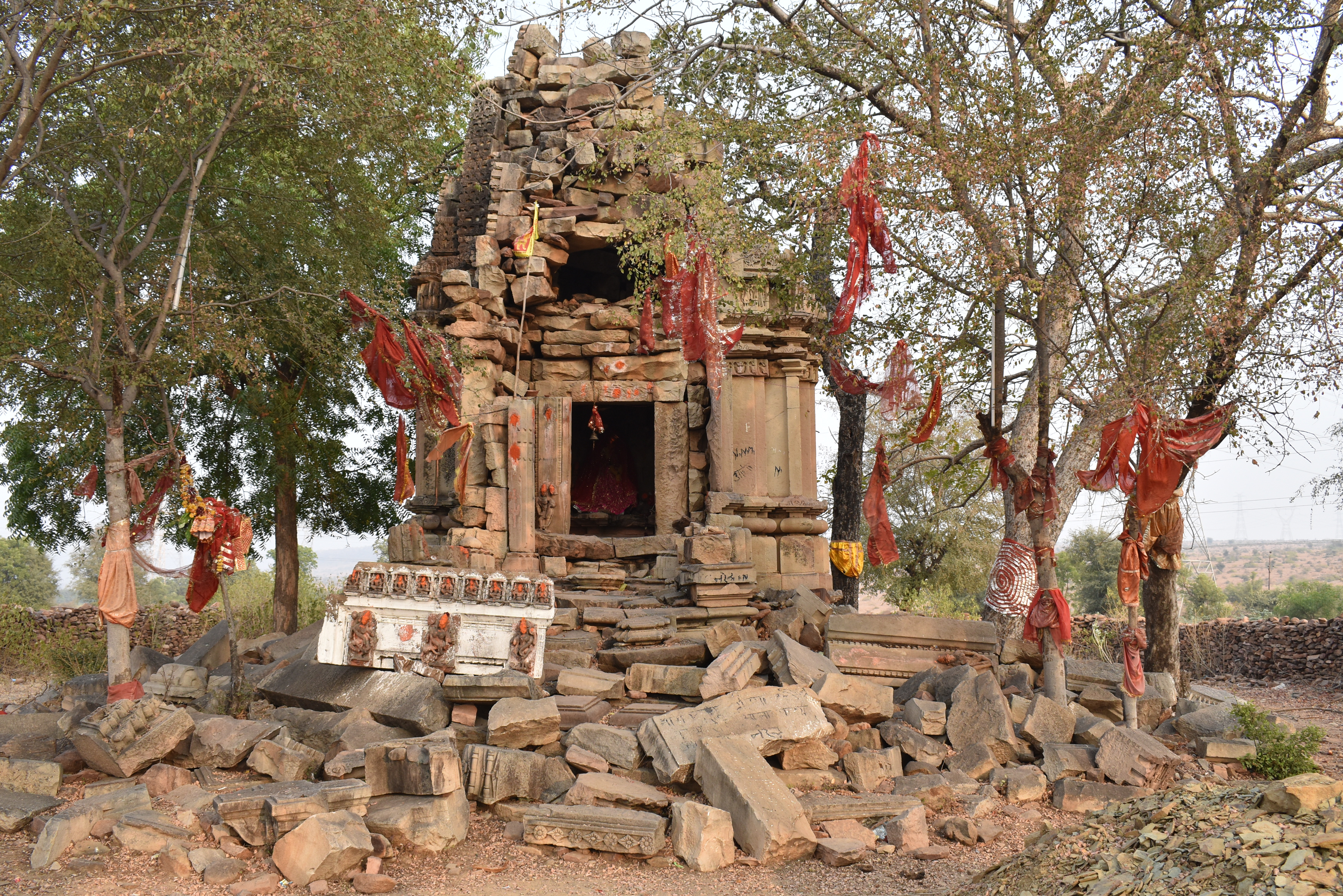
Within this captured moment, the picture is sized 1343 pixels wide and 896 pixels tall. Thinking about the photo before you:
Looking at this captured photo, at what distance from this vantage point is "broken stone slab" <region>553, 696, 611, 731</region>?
7730 mm

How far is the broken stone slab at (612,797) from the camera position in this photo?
A: 6.48 m

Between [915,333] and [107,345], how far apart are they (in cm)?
821

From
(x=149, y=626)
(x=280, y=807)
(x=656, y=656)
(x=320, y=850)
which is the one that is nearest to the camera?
(x=320, y=850)

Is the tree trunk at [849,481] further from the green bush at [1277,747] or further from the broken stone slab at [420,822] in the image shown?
the broken stone slab at [420,822]

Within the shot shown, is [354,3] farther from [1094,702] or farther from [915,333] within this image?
[1094,702]

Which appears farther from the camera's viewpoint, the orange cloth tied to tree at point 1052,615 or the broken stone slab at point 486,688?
the orange cloth tied to tree at point 1052,615

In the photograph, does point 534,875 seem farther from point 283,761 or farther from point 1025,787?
point 1025,787

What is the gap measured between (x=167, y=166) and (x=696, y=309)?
5.81 m

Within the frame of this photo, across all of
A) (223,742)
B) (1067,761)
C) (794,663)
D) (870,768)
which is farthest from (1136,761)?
(223,742)

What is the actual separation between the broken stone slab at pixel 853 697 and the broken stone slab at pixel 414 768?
2.99 metres

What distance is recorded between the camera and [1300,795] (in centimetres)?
488

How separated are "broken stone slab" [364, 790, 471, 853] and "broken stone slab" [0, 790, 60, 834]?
2.31 m

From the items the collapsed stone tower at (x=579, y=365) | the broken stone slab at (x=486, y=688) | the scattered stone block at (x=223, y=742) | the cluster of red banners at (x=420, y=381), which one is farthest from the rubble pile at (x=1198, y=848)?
the cluster of red banners at (x=420, y=381)

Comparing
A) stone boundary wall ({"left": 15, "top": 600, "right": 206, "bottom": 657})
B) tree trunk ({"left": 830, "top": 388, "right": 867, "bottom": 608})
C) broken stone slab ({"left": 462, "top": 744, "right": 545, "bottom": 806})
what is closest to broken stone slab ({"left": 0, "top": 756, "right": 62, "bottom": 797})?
broken stone slab ({"left": 462, "top": 744, "right": 545, "bottom": 806})
